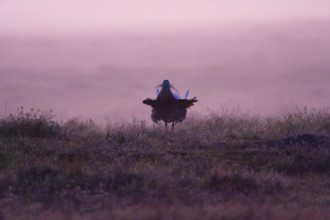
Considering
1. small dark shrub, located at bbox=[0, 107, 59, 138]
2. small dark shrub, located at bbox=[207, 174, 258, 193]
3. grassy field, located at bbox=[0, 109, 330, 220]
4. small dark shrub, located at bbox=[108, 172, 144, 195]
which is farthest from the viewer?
small dark shrub, located at bbox=[0, 107, 59, 138]

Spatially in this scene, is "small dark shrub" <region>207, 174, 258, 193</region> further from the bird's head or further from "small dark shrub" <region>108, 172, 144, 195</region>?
the bird's head

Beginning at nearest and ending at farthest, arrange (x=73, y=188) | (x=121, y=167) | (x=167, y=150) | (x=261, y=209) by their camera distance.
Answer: (x=261, y=209)
(x=73, y=188)
(x=121, y=167)
(x=167, y=150)

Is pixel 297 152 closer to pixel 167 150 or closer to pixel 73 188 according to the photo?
pixel 167 150

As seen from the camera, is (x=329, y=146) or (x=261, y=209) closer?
(x=261, y=209)

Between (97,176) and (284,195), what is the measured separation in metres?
2.57

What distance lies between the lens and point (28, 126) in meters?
18.5

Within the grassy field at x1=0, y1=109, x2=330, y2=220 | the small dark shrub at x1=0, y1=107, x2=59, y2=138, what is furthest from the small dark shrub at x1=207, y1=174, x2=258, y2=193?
the small dark shrub at x1=0, y1=107, x2=59, y2=138

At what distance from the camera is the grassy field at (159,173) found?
35.6 feet

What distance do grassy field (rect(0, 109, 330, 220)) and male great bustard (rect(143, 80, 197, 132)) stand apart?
2.22 metres

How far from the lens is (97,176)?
12602mm

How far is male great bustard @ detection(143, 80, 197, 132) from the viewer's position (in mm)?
21469

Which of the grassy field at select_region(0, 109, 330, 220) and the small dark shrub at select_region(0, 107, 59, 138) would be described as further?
the small dark shrub at select_region(0, 107, 59, 138)

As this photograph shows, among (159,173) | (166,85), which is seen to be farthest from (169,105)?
(159,173)

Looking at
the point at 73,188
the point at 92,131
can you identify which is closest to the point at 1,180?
the point at 73,188
